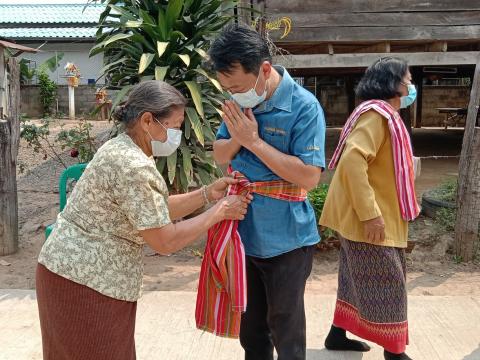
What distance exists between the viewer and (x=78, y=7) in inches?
895

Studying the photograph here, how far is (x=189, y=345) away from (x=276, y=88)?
1.74m

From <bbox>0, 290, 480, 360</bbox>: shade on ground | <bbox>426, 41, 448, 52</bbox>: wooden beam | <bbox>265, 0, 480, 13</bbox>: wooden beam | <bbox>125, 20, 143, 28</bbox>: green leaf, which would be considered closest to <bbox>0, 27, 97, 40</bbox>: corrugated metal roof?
<bbox>265, 0, 480, 13</bbox>: wooden beam

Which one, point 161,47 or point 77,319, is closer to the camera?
point 77,319

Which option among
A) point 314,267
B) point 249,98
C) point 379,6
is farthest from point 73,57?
point 249,98

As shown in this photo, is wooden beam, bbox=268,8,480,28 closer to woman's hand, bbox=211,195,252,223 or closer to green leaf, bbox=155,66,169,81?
green leaf, bbox=155,66,169,81

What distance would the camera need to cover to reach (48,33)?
1989cm

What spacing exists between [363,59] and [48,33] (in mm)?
15823

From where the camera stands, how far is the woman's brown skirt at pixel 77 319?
6.48 ft

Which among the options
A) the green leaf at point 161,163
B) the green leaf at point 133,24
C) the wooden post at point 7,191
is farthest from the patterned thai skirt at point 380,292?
the wooden post at point 7,191

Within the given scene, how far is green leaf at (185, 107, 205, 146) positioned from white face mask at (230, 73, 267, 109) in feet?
8.50

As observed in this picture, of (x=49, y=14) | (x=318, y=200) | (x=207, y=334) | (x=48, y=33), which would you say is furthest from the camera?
(x=49, y=14)

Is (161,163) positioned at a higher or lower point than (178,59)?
lower

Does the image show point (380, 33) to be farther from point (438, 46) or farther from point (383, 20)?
point (438, 46)

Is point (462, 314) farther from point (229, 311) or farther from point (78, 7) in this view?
point (78, 7)
